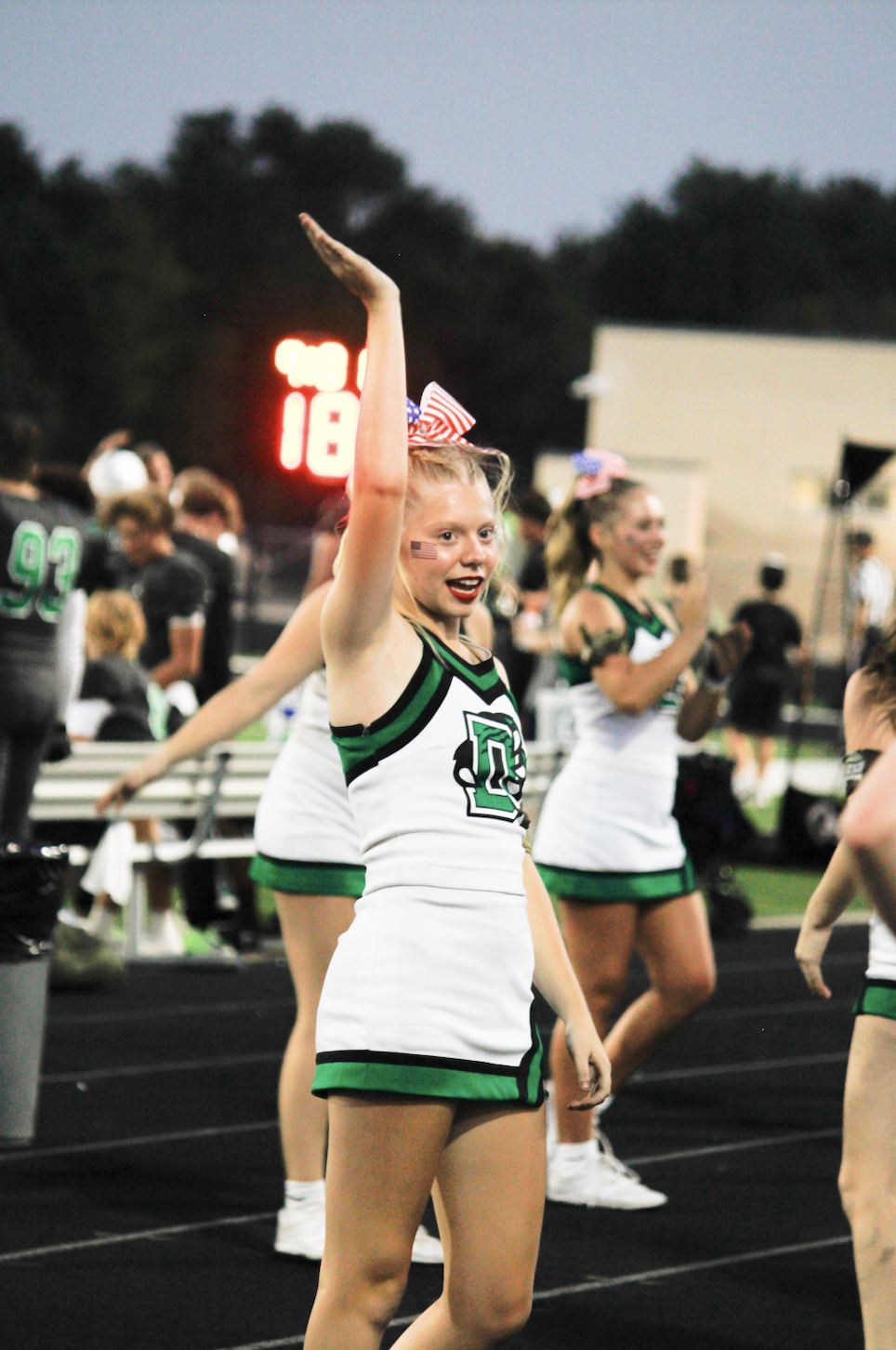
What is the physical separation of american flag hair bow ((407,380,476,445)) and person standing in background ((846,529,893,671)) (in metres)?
10.4

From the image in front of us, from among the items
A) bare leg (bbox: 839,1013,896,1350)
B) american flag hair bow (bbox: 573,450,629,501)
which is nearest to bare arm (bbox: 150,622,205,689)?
american flag hair bow (bbox: 573,450,629,501)

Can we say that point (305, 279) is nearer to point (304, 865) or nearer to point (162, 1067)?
point (162, 1067)

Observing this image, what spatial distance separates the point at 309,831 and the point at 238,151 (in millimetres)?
77653

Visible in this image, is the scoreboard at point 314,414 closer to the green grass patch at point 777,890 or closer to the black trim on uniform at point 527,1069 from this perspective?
the green grass patch at point 777,890

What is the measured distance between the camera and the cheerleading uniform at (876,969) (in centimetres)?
346

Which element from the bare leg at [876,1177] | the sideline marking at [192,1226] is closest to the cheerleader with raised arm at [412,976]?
the bare leg at [876,1177]

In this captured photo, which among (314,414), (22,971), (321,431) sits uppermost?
(314,414)

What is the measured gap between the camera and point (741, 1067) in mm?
7523

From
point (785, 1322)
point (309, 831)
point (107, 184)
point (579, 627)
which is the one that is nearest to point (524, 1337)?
point (785, 1322)

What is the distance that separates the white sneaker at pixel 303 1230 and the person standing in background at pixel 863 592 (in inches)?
364

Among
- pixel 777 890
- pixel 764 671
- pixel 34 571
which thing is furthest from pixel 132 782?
pixel 764 671

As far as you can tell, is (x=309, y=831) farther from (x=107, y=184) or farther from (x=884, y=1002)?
(x=107, y=184)

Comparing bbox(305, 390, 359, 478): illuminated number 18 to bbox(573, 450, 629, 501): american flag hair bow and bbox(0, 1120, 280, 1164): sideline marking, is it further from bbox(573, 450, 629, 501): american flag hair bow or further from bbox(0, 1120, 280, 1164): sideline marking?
bbox(573, 450, 629, 501): american flag hair bow

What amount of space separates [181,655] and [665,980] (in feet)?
15.7
